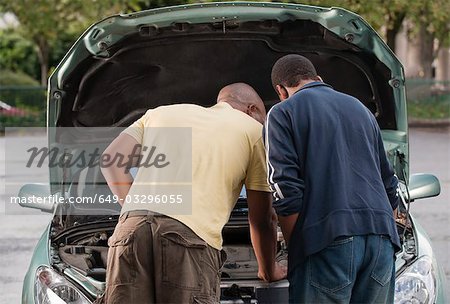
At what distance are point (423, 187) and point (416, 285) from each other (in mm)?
1126

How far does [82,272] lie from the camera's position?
14.7ft

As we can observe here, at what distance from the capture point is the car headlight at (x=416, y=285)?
A: 4.38 m

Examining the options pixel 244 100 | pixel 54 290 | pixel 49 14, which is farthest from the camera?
pixel 49 14

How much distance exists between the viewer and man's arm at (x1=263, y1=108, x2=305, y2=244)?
3775 millimetres

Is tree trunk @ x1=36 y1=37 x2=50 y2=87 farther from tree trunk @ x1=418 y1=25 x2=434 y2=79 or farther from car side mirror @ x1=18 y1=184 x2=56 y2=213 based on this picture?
car side mirror @ x1=18 y1=184 x2=56 y2=213

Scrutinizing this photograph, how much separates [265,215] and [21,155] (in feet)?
53.9

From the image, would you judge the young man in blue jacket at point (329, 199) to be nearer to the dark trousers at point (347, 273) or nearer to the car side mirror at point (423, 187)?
the dark trousers at point (347, 273)

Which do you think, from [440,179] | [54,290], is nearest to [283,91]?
[54,290]

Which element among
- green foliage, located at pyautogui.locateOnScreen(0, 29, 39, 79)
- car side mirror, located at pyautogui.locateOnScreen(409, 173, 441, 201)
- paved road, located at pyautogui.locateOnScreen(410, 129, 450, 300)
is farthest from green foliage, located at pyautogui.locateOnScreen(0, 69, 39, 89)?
car side mirror, located at pyautogui.locateOnScreen(409, 173, 441, 201)

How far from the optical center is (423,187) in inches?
214

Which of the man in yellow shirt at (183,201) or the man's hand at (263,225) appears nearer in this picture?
the man in yellow shirt at (183,201)

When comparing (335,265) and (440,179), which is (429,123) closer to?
(440,179)

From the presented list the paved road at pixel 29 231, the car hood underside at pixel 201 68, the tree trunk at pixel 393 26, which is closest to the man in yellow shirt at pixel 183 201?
the car hood underside at pixel 201 68

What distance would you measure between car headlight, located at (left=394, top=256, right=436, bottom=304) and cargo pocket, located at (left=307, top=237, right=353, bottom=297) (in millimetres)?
664
